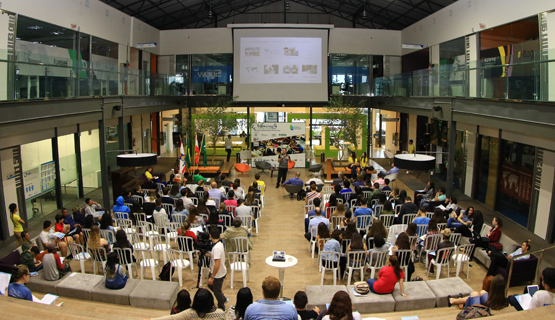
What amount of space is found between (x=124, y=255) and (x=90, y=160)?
8073 millimetres

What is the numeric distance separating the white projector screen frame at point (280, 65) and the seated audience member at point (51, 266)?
1821cm

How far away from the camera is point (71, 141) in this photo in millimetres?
13922

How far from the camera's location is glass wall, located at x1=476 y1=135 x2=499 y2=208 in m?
13.5

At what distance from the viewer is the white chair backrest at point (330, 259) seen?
796cm

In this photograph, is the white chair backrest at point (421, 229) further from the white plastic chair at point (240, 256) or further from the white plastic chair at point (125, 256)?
the white plastic chair at point (125, 256)

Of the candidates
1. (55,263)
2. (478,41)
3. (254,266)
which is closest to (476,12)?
(478,41)

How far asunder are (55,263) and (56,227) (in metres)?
2.02

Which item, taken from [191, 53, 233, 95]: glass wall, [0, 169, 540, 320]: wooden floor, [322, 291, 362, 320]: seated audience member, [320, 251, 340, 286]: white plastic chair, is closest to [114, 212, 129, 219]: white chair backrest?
[0, 169, 540, 320]: wooden floor

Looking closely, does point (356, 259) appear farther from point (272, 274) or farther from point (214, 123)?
point (214, 123)

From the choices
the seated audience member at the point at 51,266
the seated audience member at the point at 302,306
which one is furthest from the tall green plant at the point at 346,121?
the seated audience member at the point at 302,306

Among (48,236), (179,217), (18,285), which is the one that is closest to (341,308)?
(18,285)

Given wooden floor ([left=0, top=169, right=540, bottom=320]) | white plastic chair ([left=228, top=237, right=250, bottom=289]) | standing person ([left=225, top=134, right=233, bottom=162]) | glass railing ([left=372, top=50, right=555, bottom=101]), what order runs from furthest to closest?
standing person ([left=225, top=134, right=233, bottom=162]), glass railing ([left=372, top=50, right=555, bottom=101]), white plastic chair ([left=228, top=237, right=250, bottom=289]), wooden floor ([left=0, top=169, right=540, bottom=320])

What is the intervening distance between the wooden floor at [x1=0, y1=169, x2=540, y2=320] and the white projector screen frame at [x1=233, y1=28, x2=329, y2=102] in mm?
11660

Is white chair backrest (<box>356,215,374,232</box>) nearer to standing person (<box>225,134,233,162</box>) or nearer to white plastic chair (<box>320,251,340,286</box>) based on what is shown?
white plastic chair (<box>320,251,340,286</box>)
